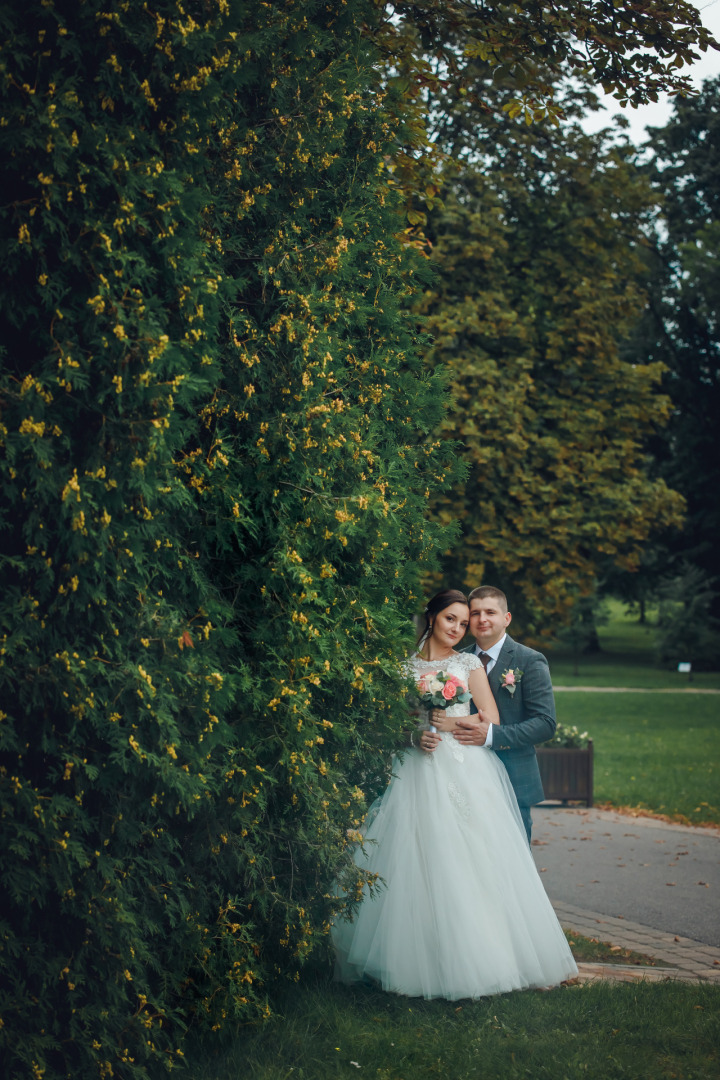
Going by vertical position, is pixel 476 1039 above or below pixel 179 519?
below

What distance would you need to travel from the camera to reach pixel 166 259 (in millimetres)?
4109

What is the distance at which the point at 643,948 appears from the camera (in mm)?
7371

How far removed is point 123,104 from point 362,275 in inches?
64.0

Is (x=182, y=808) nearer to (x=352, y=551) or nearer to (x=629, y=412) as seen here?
(x=352, y=551)

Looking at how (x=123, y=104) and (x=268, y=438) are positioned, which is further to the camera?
(x=268, y=438)

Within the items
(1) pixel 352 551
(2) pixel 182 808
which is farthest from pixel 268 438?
(2) pixel 182 808

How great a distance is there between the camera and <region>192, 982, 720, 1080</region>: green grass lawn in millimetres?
4562

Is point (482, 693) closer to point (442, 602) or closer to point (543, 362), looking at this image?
point (442, 602)

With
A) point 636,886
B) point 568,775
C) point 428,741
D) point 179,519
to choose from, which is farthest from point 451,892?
point 568,775

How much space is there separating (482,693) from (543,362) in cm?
1389

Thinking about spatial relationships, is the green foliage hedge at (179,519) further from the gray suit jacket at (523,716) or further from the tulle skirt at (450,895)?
the gray suit jacket at (523,716)

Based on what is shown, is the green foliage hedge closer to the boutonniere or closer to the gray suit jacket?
the gray suit jacket

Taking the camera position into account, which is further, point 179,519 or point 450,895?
point 450,895

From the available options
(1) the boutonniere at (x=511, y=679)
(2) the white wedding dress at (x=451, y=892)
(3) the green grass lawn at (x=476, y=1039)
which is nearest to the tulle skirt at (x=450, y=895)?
(2) the white wedding dress at (x=451, y=892)
